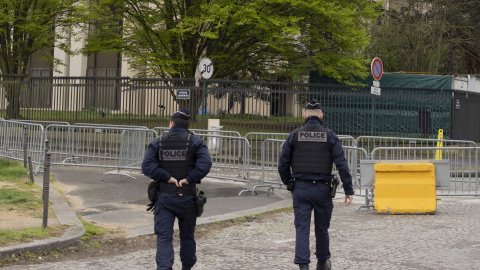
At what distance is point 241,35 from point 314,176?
20702 mm

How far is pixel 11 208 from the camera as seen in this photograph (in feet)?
33.7

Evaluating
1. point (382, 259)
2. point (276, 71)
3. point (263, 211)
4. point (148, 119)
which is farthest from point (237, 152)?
point (276, 71)

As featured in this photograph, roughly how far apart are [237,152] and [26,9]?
16410mm

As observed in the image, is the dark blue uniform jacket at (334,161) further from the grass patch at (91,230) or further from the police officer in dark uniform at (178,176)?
the grass patch at (91,230)

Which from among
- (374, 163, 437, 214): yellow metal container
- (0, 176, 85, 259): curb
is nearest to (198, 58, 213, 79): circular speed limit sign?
(374, 163, 437, 214): yellow metal container

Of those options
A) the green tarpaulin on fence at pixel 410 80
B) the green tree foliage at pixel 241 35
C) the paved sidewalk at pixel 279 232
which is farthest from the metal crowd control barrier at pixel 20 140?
the green tarpaulin on fence at pixel 410 80

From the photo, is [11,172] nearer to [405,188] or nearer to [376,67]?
[405,188]

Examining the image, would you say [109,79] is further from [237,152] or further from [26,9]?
[237,152]

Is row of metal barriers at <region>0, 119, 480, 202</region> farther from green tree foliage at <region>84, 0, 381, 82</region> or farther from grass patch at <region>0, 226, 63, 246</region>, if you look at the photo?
green tree foliage at <region>84, 0, 381, 82</region>

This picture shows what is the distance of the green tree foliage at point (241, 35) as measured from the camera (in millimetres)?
25250

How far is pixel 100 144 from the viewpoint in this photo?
16.7 meters

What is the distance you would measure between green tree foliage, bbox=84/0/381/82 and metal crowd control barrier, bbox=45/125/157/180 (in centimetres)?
860

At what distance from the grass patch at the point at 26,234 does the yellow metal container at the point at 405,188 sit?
19.1 ft

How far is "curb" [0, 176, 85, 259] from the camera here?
7554 millimetres
